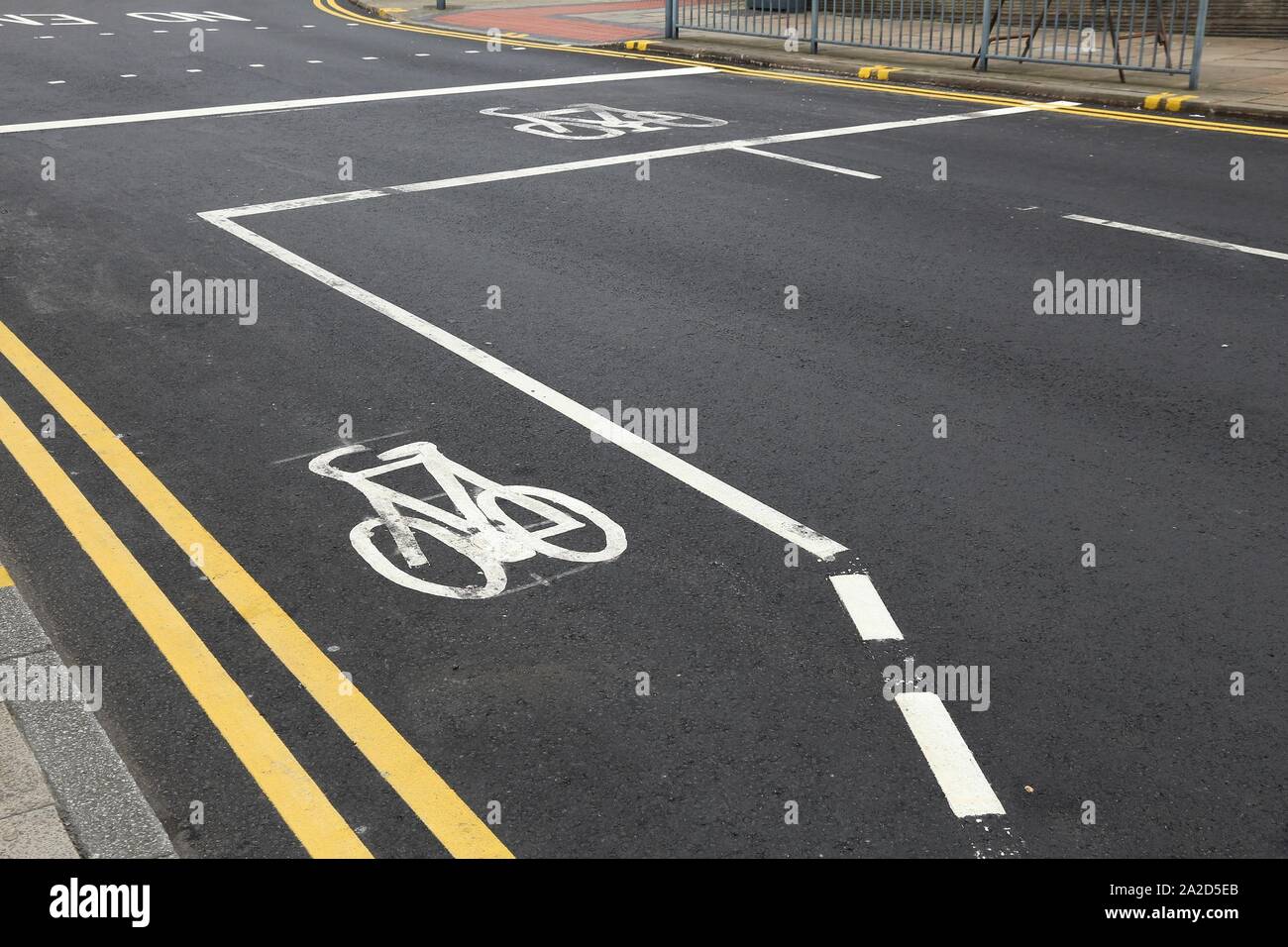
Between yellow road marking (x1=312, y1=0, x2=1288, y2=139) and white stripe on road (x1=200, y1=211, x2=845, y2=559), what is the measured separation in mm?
9413

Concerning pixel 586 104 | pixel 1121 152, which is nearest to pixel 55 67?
pixel 586 104

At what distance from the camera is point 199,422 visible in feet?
23.4

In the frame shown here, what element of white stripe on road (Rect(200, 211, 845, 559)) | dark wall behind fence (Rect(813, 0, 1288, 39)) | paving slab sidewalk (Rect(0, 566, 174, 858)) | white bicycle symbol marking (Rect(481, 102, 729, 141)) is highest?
dark wall behind fence (Rect(813, 0, 1288, 39))

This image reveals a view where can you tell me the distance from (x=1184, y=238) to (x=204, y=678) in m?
8.05

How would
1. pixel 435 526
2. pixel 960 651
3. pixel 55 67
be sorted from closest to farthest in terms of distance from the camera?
pixel 960 651 < pixel 435 526 < pixel 55 67

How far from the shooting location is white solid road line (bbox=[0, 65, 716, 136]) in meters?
15.1

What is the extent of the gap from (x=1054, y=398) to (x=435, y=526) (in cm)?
344

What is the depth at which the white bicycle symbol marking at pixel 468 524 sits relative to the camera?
562 centimetres

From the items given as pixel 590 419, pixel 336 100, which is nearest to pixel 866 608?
pixel 590 419

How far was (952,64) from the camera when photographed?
60.1ft

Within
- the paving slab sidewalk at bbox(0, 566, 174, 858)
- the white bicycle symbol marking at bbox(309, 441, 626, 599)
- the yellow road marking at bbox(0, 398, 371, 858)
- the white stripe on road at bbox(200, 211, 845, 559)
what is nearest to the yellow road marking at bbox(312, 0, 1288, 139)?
the white stripe on road at bbox(200, 211, 845, 559)

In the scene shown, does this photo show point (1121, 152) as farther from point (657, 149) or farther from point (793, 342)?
point (793, 342)

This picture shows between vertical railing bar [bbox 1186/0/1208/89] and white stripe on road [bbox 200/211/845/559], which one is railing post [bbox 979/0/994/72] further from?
white stripe on road [bbox 200/211/845/559]

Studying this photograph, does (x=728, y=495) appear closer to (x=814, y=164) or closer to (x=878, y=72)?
(x=814, y=164)
